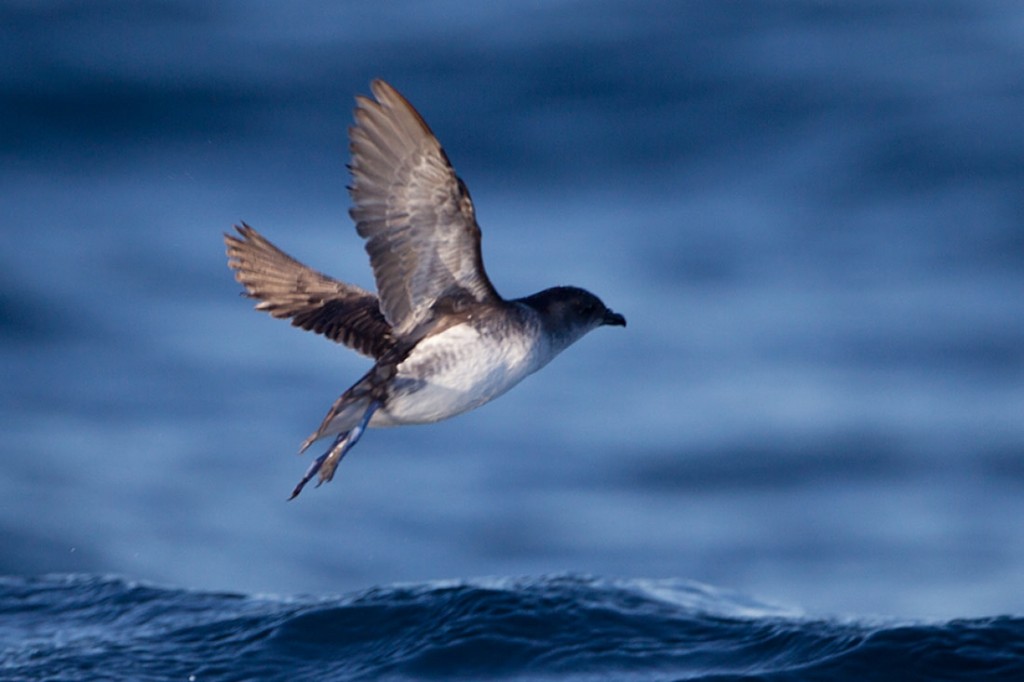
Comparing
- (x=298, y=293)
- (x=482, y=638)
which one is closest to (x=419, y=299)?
(x=298, y=293)

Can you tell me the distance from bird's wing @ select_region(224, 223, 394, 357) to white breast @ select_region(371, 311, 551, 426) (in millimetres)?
778

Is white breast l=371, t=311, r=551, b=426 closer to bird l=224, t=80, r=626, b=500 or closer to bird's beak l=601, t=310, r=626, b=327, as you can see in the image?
bird l=224, t=80, r=626, b=500

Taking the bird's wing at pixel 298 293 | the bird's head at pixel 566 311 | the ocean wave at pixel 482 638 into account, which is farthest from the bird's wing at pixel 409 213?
the ocean wave at pixel 482 638

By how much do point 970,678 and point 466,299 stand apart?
269 centimetres

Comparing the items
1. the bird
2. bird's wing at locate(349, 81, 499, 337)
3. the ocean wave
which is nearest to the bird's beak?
the bird

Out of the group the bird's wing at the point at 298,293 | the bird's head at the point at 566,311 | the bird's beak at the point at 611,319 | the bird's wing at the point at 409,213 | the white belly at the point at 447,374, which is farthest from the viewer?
the bird's beak at the point at 611,319

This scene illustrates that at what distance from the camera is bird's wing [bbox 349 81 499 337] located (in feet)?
18.5

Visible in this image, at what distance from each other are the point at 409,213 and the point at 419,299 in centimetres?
38

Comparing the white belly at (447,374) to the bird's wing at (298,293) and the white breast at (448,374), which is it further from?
the bird's wing at (298,293)

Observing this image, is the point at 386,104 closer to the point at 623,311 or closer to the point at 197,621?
the point at 197,621

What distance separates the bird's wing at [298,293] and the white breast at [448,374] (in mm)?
778

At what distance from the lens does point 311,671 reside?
22.9ft

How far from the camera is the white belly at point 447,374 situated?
5.89 metres

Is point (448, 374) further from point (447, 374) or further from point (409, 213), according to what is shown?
point (409, 213)
